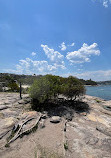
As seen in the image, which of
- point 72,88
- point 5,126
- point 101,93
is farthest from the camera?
point 101,93

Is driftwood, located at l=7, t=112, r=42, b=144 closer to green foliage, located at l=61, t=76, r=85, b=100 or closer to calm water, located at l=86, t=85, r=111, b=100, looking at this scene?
green foliage, located at l=61, t=76, r=85, b=100

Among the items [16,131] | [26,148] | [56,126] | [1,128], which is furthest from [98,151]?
[1,128]

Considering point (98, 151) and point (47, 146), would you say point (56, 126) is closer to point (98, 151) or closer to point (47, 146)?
point (47, 146)

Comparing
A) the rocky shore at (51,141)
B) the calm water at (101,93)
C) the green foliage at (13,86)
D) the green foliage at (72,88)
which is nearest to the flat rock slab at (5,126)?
the rocky shore at (51,141)

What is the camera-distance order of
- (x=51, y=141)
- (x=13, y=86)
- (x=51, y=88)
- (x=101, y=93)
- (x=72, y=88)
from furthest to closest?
1. (x=101, y=93)
2. (x=13, y=86)
3. (x=72, y=88)
4. (x=51, y=88)
5. (x=51, y=141)

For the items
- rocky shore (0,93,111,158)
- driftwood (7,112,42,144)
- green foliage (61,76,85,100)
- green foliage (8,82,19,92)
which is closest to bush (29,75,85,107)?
green foliage (61,76,85,100)

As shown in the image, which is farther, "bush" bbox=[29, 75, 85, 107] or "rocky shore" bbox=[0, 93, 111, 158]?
"bush" bbox=[29, 75, 85, 107]

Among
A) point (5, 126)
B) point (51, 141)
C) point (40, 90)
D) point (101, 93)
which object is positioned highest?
point (40, 90)

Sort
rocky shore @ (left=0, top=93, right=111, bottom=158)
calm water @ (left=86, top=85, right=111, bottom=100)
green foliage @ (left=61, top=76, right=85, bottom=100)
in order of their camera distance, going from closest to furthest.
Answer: rocky shore @ (left=0, top=93, right=111, bottom=158), green foliage @ (left=61, top=76, right=85, bottom=100), calm water @ (left=86, top=85, right=111, bottom=100)

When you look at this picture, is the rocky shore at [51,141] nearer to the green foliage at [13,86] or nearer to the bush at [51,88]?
the bush at [51,88]

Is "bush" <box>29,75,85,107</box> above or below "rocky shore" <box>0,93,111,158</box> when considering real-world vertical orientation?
above

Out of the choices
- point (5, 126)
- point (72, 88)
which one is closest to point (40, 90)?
point (72, 88)

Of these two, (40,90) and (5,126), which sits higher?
(40,90)

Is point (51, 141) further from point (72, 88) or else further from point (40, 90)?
point (72, 88)
